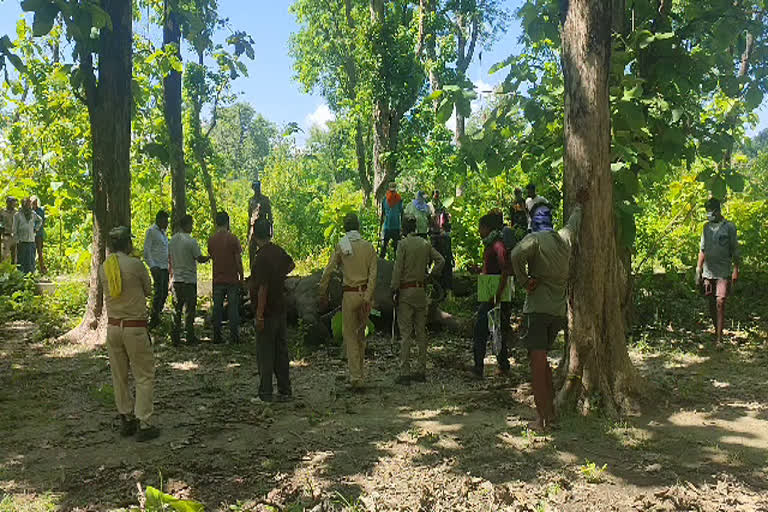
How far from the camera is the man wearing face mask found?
917 cm

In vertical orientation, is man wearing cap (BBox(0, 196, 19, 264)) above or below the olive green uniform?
above

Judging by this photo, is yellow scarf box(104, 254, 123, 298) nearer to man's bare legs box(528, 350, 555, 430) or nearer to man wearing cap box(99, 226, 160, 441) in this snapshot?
man wearing cap box(99, 226, 160, 441)

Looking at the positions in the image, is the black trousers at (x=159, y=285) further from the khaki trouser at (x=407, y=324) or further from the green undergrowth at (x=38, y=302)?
the khaki trouser at (x=407, y=324)

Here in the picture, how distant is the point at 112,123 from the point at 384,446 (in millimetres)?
6509

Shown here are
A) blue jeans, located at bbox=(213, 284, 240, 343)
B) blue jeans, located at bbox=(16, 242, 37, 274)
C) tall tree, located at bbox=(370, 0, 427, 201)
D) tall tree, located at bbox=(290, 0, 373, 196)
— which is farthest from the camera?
tall tree, located at bbox=(290, 0, 373, 196)

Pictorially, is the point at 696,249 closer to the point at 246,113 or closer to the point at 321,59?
the point at 321,59

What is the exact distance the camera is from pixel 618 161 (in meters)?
6.90

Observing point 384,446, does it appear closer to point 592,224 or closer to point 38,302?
point 592,224

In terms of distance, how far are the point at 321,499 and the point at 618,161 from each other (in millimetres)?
4675

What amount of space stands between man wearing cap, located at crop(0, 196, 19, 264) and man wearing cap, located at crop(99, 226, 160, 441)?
34.1 feet

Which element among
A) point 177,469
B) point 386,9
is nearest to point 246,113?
point 386,9

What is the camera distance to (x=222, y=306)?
388 inches

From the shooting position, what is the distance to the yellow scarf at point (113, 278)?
5.62m

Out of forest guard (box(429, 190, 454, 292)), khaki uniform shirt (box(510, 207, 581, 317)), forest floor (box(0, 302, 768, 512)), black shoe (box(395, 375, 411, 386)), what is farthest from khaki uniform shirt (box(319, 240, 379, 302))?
forest guard (box(429, 190, 454, 292))
